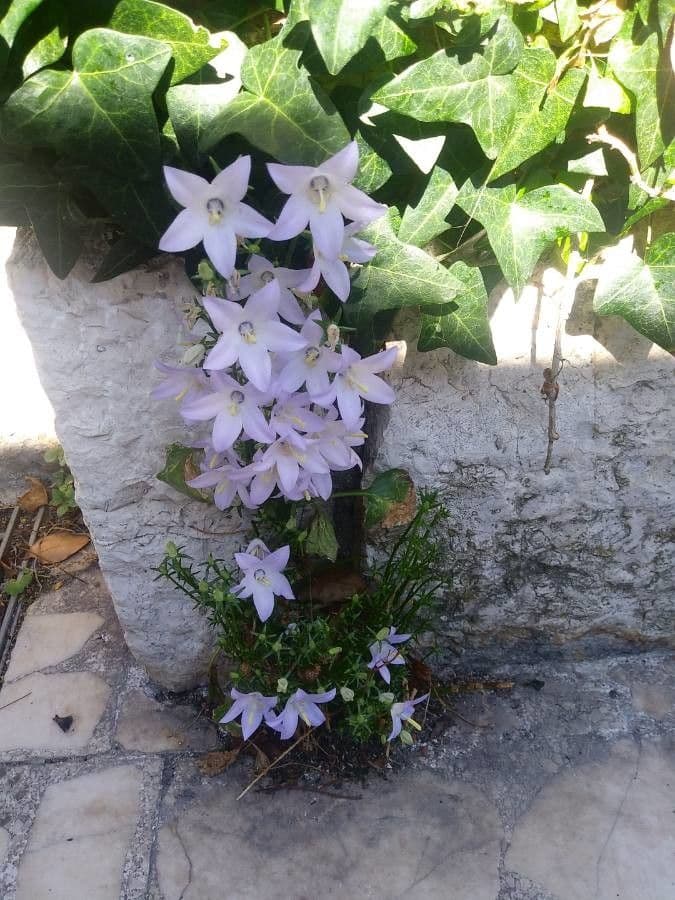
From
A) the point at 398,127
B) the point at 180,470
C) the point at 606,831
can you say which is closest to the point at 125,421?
the point at 180,470

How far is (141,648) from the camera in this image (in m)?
1.66

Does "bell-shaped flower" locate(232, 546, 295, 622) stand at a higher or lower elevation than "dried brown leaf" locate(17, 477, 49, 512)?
higher

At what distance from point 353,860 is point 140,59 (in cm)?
134

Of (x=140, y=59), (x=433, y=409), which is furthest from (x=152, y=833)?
(x=140, y=59)

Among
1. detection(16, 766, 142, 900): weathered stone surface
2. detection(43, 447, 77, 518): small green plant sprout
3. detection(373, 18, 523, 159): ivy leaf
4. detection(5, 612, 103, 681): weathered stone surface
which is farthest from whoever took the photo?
detection(43, 447, 77, 518): small green plant sprout

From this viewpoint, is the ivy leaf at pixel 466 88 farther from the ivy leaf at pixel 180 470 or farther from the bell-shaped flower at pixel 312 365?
the ivy leaf at pixel 180 470

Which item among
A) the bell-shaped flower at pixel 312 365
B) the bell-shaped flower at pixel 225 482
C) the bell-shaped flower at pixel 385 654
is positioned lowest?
the bell-shaped flower at pixel 385 654

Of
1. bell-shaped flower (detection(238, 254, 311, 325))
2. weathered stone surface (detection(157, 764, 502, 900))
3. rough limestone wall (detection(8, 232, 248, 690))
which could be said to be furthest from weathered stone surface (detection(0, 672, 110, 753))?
bell-shaped flower (detection(238, 254, 311, 325))

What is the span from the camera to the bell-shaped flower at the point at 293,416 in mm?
1155

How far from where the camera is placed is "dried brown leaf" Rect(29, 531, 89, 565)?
2.14 metres

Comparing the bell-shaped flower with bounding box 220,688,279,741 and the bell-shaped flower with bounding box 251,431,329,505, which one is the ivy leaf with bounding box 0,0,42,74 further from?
the bell-shaped flower with bounding box 220,688,279,741

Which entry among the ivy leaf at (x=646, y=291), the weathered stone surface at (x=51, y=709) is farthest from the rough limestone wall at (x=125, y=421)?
the ivy leaf at (x=646, y=291)

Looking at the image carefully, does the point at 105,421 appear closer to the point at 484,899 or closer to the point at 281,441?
the point at 281,441

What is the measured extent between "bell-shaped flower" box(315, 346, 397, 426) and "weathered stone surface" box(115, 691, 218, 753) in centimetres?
85
